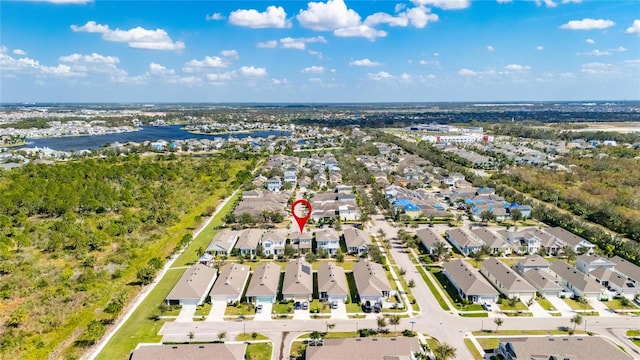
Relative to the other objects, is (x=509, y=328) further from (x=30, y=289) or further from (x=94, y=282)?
(x=30, y=289)

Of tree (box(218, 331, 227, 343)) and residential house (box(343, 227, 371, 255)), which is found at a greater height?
residential house (box(343, 227, 371, 255))

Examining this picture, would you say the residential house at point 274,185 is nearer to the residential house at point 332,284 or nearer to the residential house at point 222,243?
the residential house at point 222,243

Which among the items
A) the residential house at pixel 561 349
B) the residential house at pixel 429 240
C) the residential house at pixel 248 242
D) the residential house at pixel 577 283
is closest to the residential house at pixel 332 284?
the residential house at pixel 248 242

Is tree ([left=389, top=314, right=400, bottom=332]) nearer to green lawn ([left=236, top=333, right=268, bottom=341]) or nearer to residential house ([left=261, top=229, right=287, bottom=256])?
green lawn ([left=236, top=333, right=268, bottom=341])

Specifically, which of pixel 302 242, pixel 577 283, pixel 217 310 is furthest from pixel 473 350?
pixel 302 242

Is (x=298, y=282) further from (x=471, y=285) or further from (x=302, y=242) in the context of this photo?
(x=471, y=285)

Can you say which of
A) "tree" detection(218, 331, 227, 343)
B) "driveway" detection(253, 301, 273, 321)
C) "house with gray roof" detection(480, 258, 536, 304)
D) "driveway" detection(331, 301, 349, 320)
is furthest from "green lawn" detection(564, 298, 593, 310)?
"tree" detection(218, 331, 227, 343)
